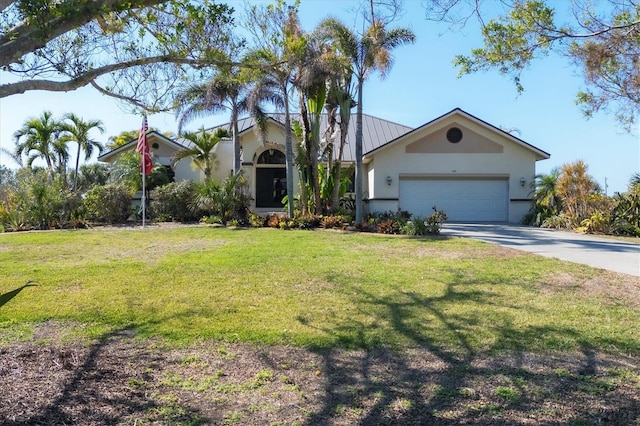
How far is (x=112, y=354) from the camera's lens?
4559 mm

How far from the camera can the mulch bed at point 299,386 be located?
3.33 meters

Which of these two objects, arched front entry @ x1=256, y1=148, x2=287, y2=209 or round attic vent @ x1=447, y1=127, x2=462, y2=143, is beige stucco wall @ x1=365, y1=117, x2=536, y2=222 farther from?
arched front entry @ x1=256, y1=148, x2=287, y2=209

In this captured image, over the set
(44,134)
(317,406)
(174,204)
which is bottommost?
(317,406)

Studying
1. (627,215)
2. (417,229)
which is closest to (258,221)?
(417,229)

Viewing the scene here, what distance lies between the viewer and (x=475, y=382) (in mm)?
3924

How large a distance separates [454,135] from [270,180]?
9838 millimetres

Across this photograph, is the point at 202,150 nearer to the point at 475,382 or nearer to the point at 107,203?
the point at 107,203

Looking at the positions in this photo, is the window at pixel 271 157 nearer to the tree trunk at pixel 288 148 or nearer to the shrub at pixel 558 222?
the tree trunk at pixel 288 148

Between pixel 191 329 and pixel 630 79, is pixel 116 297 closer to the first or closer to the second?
pixel 191 329

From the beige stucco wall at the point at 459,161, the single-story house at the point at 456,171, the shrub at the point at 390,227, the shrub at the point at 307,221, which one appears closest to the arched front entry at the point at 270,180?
the single-story house at the point at 456,171

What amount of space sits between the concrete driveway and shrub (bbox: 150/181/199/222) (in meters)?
12.0

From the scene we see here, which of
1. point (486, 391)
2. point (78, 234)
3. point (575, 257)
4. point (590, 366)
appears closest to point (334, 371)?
point (486, 391)

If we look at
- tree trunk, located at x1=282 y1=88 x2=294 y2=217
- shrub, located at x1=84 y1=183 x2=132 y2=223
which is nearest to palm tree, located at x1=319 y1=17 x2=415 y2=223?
tree trunk, located at x1=282 y1=88 x2=294 y2=217

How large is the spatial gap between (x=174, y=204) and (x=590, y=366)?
18.6 m
